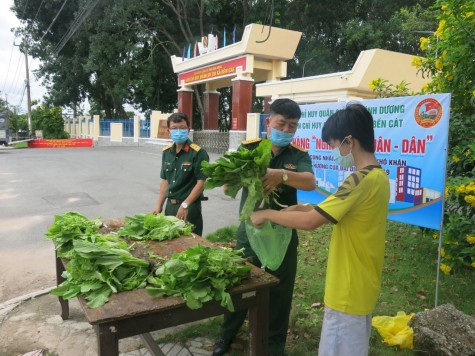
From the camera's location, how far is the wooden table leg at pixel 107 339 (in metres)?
1.85

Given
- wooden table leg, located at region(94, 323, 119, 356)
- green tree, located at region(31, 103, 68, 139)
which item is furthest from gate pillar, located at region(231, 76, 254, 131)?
green tree, located at region(31, 103, 68, 139)

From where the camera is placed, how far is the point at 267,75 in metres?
18.0

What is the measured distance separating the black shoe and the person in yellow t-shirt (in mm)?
1205

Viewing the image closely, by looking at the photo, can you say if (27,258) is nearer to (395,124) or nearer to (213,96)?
(395,124)

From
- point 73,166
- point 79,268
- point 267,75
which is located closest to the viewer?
point 79,268

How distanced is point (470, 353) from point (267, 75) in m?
16.3

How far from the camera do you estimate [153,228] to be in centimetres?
315

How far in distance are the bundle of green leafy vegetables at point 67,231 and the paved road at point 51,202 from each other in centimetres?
194

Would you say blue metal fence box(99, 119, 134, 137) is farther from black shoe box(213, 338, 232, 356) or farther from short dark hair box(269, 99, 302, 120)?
short dark hair box(269, 99, 302, 120)

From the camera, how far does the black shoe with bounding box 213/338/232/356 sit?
301cm

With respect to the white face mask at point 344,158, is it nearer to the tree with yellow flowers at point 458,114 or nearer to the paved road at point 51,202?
the tree with yellow flowers at point 458,114

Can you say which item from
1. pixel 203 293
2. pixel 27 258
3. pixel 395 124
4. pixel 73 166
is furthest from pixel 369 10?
pixel 203 293

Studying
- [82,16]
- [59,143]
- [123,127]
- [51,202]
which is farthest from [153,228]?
[59,143]

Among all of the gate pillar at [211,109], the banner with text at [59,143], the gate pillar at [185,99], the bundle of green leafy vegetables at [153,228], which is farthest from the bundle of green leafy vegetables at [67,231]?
the banner with text at [59,143]
